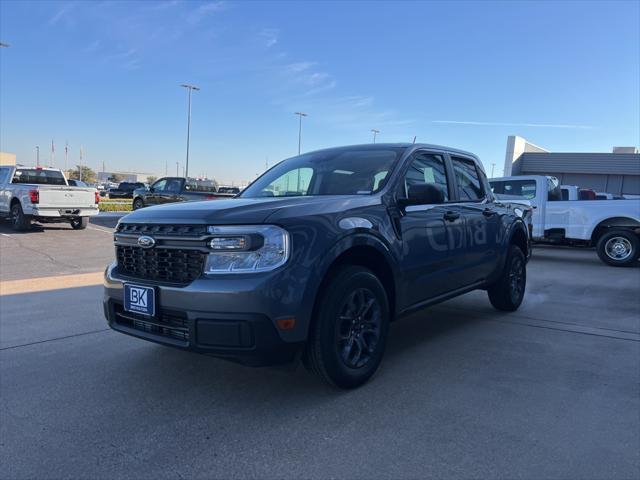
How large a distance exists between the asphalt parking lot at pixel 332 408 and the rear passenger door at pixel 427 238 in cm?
63

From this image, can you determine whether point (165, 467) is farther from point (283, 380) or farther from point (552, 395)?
point (552, 395)

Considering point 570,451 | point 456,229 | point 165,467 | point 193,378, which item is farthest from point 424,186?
point 165,467

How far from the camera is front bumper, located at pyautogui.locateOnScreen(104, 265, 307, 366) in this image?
9.52 feet

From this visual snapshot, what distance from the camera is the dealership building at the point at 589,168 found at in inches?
1412

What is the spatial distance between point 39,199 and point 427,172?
39.5 ft

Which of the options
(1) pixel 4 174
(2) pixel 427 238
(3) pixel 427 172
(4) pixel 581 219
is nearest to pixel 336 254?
(2) pixel 427 238

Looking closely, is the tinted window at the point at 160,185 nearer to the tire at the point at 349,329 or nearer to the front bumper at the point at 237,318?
the tire at the point at 349,329

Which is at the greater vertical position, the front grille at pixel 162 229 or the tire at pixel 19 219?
the front grille at pixel 162 229

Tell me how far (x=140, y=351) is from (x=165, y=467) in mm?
1994

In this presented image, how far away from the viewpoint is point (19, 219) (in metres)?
13.6

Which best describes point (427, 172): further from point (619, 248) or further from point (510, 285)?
point (619, 248)

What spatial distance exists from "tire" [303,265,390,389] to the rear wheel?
9.60 meters

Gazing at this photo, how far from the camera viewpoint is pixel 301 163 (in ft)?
15.9

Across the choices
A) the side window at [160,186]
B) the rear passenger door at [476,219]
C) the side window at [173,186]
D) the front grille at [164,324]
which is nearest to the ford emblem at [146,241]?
the front grille at [164,324]
